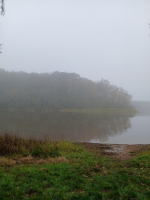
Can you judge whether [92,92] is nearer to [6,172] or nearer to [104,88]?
[104,88]

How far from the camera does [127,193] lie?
4629 millimetres

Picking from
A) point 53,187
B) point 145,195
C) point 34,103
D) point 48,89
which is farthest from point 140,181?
point 48,89

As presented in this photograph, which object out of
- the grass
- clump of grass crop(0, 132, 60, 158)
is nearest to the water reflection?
clump of grass crop(0, 132, 60, 158)

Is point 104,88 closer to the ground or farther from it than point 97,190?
farther from it

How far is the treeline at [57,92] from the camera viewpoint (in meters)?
102

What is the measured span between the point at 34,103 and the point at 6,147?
9715 centimetres

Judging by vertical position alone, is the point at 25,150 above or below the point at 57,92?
below

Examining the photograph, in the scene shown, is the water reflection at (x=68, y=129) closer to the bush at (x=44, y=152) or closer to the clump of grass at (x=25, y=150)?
the clump of grass at (x=25, y=150)

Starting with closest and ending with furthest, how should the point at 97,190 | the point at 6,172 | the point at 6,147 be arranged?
the point at 97,190, the point at 6,172, the point at 6,147

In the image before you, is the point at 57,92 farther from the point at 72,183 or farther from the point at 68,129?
the point at 72,183

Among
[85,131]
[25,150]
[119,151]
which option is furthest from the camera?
[85,131]

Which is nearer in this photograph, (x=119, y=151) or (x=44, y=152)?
(x=44, y=152)

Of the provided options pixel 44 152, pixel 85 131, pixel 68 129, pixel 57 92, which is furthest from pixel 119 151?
pixel 57 92

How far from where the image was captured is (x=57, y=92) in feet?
386
